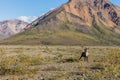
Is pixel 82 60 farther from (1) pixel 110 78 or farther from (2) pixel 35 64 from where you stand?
(1) pixel 110 78

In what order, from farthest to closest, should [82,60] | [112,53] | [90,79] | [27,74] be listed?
[82,60], [112,53], [27,74], [90,79]

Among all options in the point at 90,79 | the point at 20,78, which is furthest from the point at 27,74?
the point at 90,79

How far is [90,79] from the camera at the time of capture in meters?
20.7

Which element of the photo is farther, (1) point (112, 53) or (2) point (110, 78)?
(1) point (112, 53)

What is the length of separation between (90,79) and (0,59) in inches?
357

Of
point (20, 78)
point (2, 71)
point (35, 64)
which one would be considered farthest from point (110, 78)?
point (35, 64)

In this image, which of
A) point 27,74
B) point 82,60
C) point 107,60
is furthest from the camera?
point 82,60

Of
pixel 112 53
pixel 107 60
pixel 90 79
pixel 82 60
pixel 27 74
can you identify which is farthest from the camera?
pixel 82 60

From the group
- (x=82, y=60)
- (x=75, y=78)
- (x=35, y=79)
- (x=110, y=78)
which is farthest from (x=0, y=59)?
(x=82, y=60)

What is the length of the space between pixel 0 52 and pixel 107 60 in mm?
10422

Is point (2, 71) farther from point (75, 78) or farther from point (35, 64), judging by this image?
point (35, 64)

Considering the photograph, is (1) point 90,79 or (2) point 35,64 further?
(2) point 35,64

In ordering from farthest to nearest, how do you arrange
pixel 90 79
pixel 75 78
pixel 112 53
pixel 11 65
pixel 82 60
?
pixel 82 60, pixel 112 53, pixel 11 65, pixel 75 78, pixel 90 79

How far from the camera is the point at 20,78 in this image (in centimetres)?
2252
